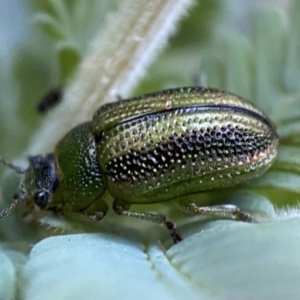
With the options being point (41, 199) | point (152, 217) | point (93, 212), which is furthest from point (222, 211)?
point (41, 199)

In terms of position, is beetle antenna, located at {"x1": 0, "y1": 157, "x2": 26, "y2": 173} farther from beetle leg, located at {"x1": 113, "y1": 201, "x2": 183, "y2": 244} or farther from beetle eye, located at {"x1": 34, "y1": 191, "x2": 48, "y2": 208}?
beetle leg, located at {"x1": 113, "y1": 201, "x2": 183, "y2": 244}

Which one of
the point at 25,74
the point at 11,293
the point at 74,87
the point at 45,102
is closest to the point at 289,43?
the point at 74,87

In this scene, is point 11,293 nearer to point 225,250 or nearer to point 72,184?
point 225,250

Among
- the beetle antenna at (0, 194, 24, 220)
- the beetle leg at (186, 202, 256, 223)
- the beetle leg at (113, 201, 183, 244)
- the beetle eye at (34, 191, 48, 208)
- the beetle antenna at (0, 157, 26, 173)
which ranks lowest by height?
the beetle leg at (186, 202, 256, 223)

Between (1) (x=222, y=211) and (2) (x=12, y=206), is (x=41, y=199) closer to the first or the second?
(2) (x=12, y=206)

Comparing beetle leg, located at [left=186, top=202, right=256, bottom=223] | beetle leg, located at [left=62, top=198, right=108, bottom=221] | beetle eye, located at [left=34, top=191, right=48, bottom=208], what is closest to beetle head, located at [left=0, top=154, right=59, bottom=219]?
beetle eye, located at [left=34, top=191, right=48, bottom=208]

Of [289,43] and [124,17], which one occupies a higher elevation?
[124,17]
